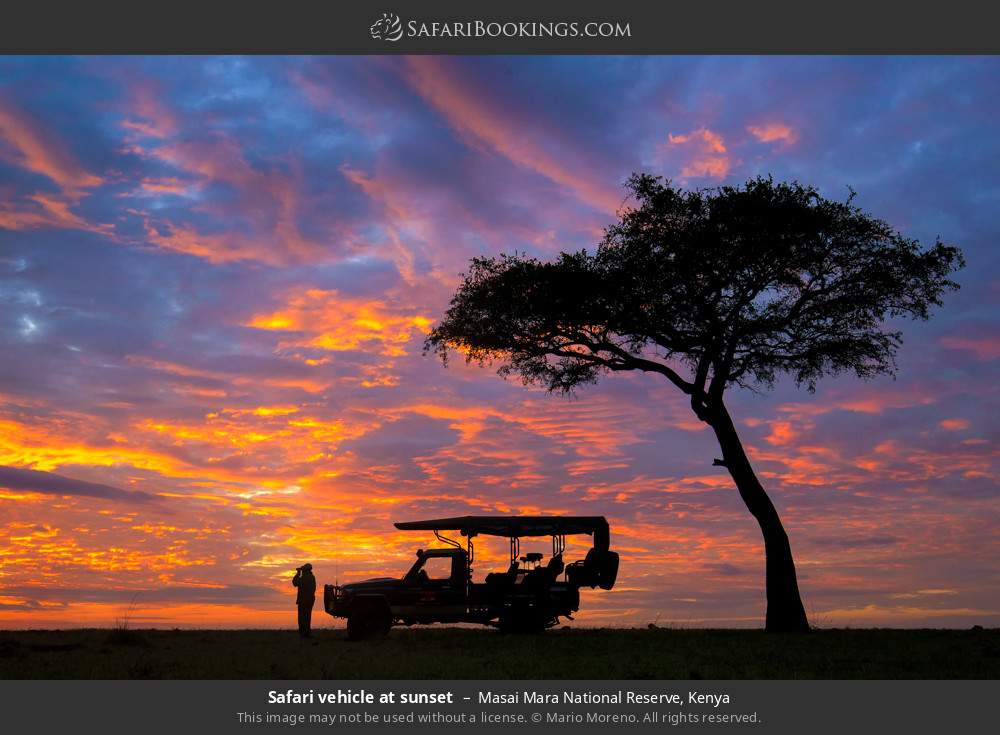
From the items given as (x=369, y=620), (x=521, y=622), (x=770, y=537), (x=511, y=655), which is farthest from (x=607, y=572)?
(x=511, y=655)

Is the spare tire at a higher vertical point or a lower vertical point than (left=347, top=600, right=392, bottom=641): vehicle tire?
higher

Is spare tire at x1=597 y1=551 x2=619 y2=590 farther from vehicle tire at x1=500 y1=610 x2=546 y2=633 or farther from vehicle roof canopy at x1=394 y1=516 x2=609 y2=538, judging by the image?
vehicle tire at x1=500 y1=610 x2=546 y2=633

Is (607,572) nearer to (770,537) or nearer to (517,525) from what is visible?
(517,525)

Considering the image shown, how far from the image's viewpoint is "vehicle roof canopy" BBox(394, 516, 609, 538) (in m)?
27.1

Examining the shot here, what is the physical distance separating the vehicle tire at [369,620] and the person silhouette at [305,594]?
2309 mm

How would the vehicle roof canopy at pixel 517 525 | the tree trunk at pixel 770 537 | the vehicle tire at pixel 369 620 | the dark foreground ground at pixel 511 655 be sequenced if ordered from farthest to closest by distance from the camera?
the tree trunk at pixel 770 537
the vehicle roof canopy at pixel 517 525
the vehicle tire at pixel 369 620
the dark foreground ground at pixel 511 655

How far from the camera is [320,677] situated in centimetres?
1678

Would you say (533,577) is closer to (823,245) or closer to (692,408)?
(692,408)

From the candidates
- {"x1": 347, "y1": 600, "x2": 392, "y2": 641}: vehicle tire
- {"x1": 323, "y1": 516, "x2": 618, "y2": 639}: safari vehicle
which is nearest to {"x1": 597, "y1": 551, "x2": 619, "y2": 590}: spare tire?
{"x1": 323, "y1": 516, "x2": 618, "y2": 639}: safari vehicle

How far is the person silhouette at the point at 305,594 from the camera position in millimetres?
27703

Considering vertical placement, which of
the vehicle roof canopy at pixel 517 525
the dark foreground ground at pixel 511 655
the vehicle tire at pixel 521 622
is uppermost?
the vehicle roof canopy at pixel 517 525

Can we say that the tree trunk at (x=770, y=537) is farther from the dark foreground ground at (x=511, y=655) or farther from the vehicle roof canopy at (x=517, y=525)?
the vehicle roof canopy at (x=517, y=525)

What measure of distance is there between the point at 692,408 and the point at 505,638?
10.9 m

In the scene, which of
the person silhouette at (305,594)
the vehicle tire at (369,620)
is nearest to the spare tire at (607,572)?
the vehicle tire at (369,620)
